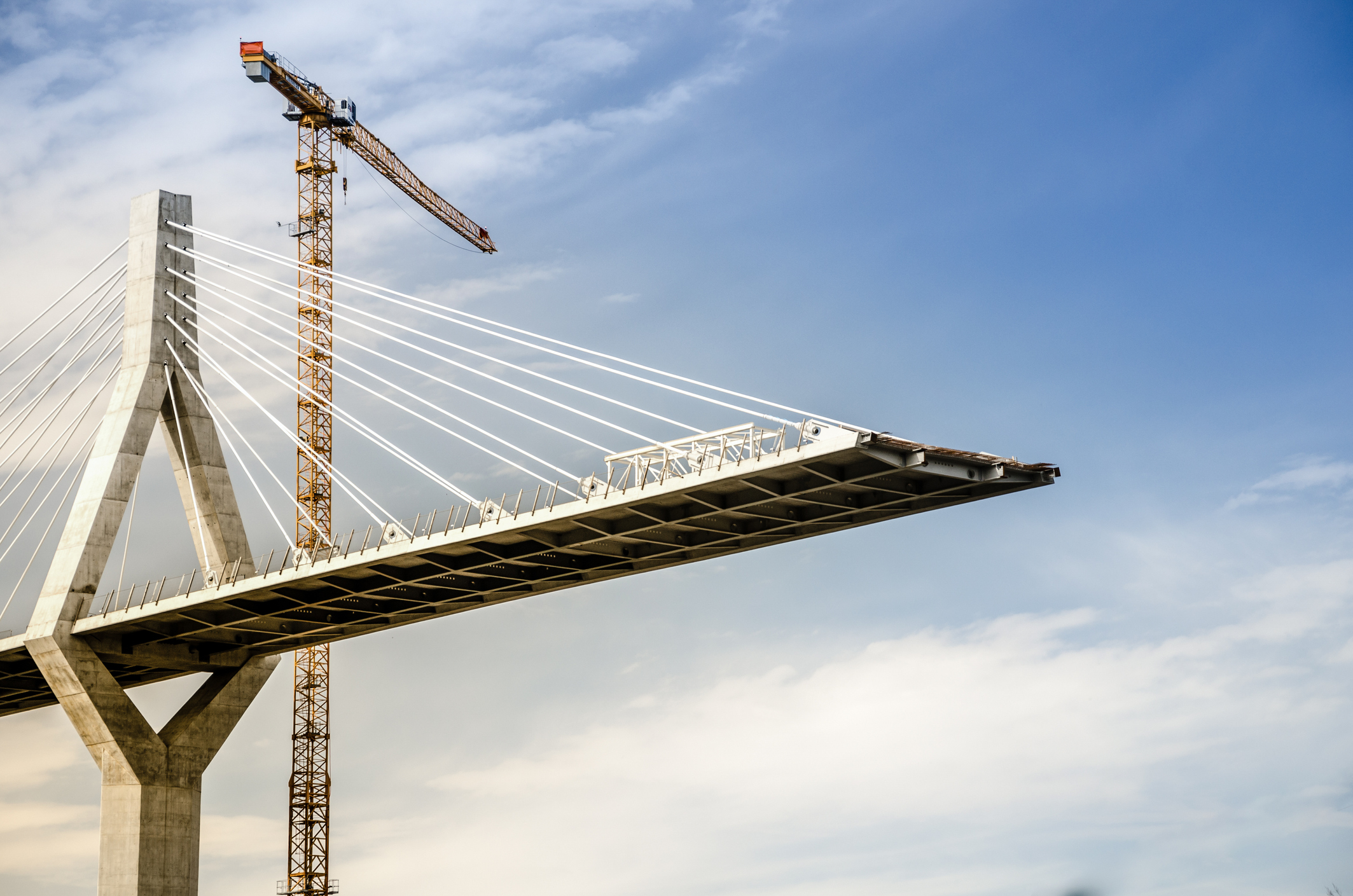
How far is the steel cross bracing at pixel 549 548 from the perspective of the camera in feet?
160

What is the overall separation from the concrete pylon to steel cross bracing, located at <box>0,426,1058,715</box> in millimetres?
1393

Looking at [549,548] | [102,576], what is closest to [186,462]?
[102,576]

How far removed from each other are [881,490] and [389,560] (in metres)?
18.7

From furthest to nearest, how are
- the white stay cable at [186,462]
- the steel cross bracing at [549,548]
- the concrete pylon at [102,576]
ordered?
the white stay cable at [186,462]
the concrete pylon at [102,576]
the steel cross bracing at [549,548]

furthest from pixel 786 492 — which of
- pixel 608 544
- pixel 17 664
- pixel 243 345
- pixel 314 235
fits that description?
pixel 314 235

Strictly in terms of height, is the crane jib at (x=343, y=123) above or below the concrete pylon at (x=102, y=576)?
above

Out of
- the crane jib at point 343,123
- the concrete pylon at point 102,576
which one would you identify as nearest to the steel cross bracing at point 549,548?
the concrete pylon at point 102,576

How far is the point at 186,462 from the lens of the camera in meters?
66.0

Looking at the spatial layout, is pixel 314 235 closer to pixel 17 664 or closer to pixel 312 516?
pixel 312 516

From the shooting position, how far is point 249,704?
69.6 metres

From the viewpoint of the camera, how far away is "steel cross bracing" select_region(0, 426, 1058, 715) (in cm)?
4869

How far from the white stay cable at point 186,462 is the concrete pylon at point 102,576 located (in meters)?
0.06

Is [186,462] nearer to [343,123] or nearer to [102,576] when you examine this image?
[102,576]

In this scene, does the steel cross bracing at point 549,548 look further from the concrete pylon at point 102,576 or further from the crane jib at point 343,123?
the crane jib at point 343,123
